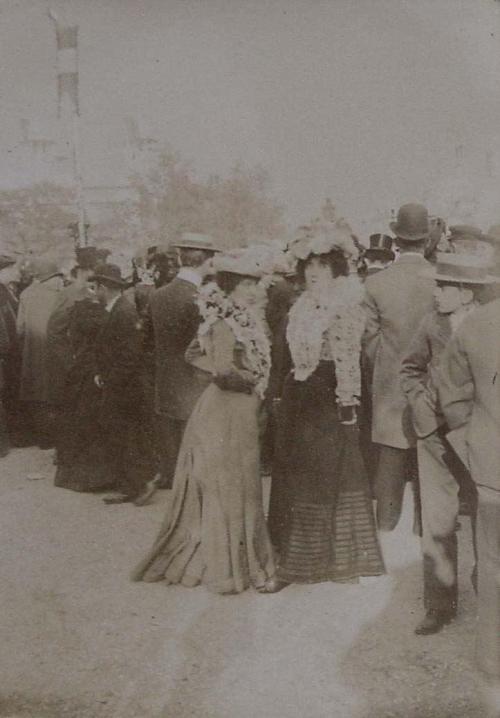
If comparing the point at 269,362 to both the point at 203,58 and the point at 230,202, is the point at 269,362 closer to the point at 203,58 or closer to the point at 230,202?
the point at 230,202

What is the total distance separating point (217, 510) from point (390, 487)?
1245 mm

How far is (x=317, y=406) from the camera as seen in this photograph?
4648mm

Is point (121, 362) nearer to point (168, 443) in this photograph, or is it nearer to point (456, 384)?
point (168, 443)

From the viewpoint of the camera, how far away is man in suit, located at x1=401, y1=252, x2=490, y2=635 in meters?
4.04

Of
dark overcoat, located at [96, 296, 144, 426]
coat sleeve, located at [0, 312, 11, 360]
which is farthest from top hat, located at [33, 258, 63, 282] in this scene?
dark overcoat, located at [96, 296, 144, 426]

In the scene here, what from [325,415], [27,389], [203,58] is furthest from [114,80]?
[27,389]

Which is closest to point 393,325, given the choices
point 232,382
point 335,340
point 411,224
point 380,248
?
point 411,224

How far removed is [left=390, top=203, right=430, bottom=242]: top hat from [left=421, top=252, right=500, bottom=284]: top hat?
106 cm

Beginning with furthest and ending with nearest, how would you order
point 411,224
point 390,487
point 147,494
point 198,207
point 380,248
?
point 380,248, point 147,494, point 198,207, point 390,487, point 411,224

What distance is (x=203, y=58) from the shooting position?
418cm

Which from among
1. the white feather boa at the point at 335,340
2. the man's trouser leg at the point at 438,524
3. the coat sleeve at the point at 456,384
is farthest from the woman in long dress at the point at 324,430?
the coat sleeve at the point at 456,384

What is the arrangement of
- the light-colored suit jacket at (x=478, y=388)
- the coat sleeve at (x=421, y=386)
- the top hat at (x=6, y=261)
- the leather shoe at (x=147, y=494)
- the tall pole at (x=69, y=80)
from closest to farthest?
1. the light-colored suit jacket at (x=478, y=388)
2. the coat sleeve at (x=421, y=386)
3. the tall pole at (x=69, y=80)
4. the leather shoe at (x=147, y=494)
5. the top hat at (x=6, y=261)

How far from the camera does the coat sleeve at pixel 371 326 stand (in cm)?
538

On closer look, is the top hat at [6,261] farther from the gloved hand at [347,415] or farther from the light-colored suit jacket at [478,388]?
the light-colored suit jacket at [478,388]
